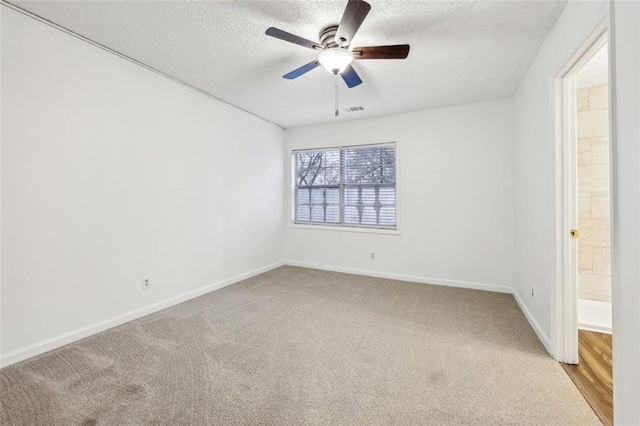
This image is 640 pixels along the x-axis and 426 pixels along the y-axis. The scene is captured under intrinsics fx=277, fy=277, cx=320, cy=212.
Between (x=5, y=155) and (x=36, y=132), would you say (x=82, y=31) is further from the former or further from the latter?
(x=5, y=155)

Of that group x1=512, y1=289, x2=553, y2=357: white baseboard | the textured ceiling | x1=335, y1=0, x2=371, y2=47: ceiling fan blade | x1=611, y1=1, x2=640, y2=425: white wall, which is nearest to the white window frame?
the textured ceiling

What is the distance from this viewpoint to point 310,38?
2.34 m

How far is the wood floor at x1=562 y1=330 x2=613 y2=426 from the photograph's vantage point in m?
1.65

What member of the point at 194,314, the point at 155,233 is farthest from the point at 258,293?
the point at 155,233

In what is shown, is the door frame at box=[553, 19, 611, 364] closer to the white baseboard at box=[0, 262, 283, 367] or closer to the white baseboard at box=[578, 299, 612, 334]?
the white baseboard at box=[578, 299, 612, 334]

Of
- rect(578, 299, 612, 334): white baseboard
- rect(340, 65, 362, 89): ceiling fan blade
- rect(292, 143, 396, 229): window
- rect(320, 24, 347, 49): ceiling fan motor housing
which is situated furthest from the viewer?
rect(292, 143, 396, 229): window

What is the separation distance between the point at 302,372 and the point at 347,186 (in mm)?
3320

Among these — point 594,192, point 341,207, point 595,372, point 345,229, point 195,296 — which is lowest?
point 595,372

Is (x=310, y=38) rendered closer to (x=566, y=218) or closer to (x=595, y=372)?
(x=566, y=218)

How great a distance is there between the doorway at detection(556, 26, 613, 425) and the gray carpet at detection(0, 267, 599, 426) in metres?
0.21

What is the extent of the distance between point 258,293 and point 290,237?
66.8 inches

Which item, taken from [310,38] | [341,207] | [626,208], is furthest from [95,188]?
[626,208]

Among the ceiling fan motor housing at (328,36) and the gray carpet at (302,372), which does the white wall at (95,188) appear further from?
the ceiling fan motor housing at (328,36)

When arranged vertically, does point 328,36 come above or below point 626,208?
above
